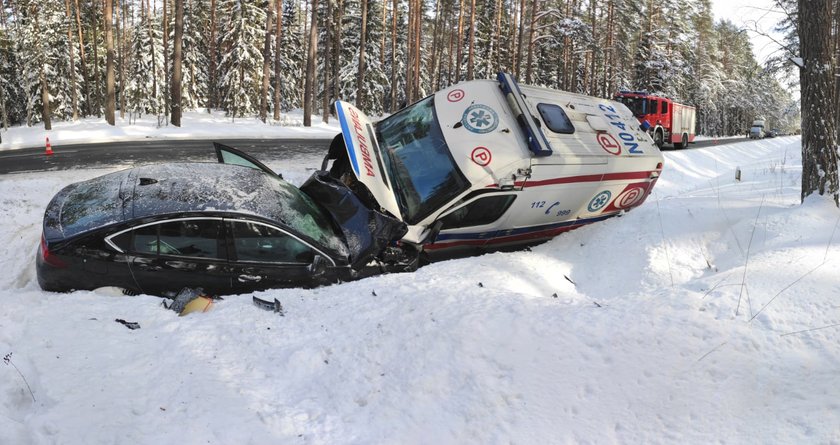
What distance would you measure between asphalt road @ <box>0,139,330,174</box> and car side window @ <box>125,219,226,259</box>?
8.62m

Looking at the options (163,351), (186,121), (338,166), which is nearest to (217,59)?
(186,121)

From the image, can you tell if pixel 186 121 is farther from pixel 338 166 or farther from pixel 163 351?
pixel 163 351

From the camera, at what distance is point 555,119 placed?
252 inches

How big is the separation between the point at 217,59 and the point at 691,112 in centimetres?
4052

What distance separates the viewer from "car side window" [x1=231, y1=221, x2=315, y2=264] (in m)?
4.30

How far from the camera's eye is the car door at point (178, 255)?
4031 millimetres

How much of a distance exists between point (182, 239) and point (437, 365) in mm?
2597

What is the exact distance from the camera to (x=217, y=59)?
45.0m

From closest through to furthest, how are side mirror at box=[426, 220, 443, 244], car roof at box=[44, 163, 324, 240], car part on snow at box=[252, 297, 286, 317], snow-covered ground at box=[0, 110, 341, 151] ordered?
car part on snow at box=[252, 297, 286, 317], car roof at box=[44, 163, 324, 240], side mirror at box=[426, 220, 443, 244], snow-covered ground at box=[0, 110, 341, 151]

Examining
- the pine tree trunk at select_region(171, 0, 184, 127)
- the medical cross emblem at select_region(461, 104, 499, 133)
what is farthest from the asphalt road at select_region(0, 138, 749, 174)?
the medical cross emblem at select_region(461, 104, 499, 133)

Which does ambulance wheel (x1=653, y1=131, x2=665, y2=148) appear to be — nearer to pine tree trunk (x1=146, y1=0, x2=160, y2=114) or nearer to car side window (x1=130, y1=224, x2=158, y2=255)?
car side window (x1=130, y1=224, x2=158, y2=255)

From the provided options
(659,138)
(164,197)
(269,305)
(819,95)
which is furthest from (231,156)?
(659,138)

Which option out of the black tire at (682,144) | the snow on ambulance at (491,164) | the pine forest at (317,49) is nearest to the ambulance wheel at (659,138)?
the black tire at (682,144)

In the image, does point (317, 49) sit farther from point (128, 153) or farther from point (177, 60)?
point (128, 153)
